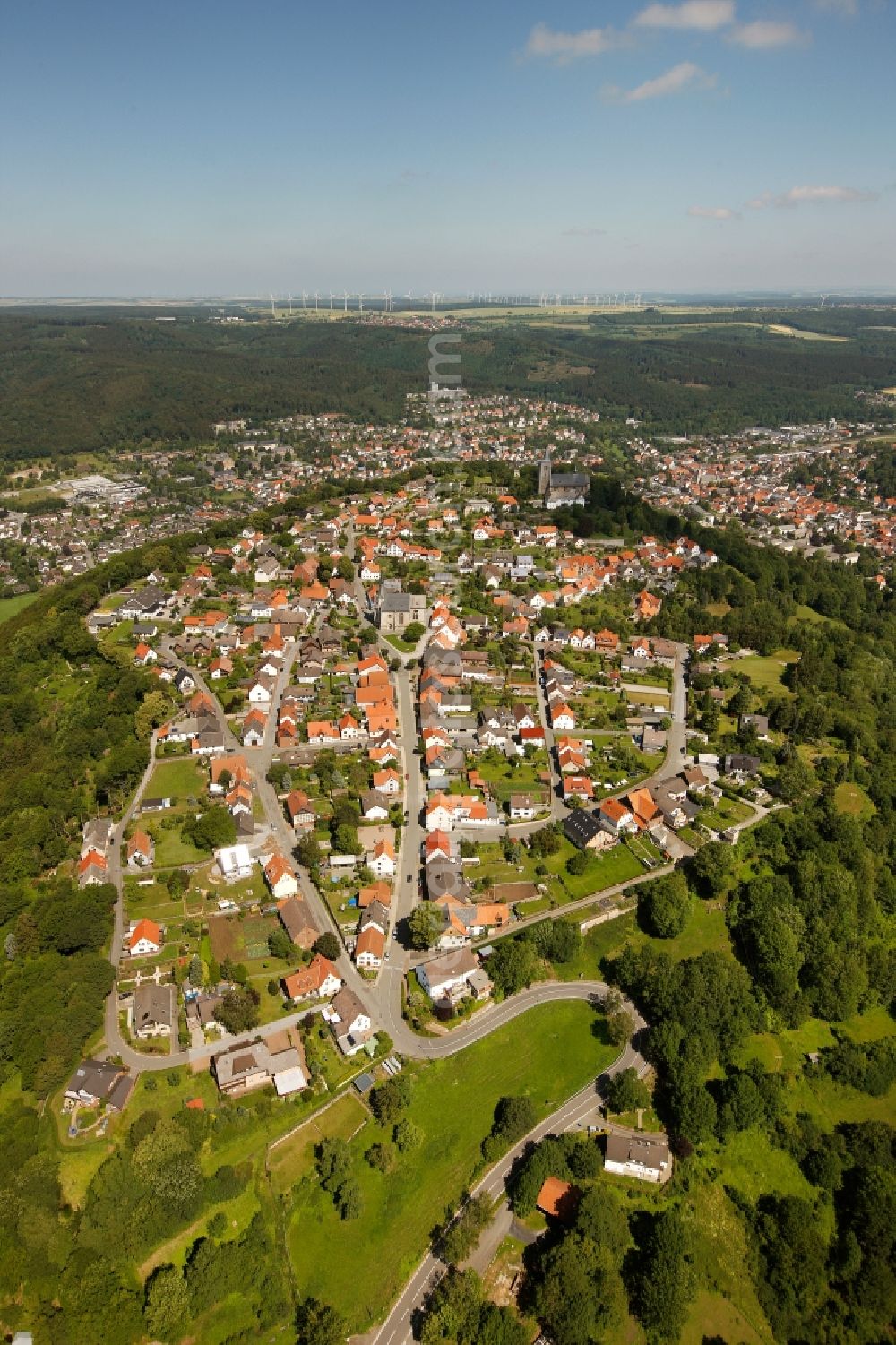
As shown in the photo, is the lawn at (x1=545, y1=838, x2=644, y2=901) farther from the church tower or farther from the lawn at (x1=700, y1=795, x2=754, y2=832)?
the church tower

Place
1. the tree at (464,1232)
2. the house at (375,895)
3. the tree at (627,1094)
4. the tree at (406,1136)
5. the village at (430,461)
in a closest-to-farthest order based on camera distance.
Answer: the tree at (464,1232) < the tree at (406,1136) < the tree at (627,1094) < the house at (375,895) < the village at (430,461)

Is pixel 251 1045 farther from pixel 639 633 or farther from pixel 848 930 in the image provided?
pixel 639 633

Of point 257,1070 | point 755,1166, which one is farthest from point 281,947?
point 755,1166

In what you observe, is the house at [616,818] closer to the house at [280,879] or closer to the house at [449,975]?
the house at [449,975]

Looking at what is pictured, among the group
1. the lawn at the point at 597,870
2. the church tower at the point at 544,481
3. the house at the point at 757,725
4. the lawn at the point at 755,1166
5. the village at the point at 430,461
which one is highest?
the church tower at the point at 544,481

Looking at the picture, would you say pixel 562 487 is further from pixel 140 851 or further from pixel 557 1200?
pixel 557 1200

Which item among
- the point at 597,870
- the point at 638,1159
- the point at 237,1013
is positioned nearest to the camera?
the point at 638,1159

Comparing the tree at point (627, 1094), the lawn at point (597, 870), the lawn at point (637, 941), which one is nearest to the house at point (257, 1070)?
the tree at point (627, 1094)
